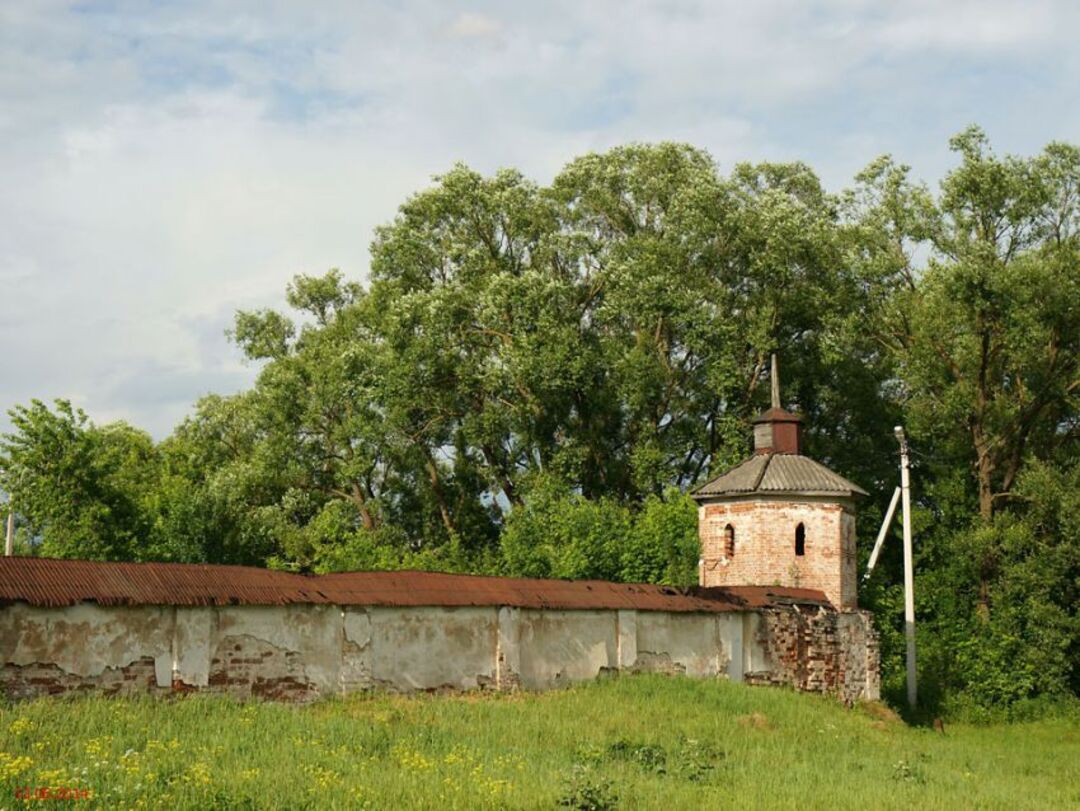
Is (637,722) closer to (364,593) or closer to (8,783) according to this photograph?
(364,593)

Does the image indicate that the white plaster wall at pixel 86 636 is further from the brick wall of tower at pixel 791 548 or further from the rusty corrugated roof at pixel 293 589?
the brick wall of tower at pixel 791 548

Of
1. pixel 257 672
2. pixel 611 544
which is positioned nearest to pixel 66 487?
pixel 611 544

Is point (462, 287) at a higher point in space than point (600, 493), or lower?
higher

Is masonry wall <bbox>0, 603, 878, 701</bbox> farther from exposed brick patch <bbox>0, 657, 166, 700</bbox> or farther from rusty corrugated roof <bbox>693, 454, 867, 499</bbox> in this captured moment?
rusty corrugated roof <bbox>693, 454, 867, 499</bbox>

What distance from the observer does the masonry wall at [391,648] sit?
49.8 ft

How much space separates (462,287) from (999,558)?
695 inches

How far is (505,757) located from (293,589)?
186 inches

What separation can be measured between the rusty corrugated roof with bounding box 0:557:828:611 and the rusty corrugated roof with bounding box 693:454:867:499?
534 centimetres

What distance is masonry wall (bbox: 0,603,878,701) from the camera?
49.8 ft

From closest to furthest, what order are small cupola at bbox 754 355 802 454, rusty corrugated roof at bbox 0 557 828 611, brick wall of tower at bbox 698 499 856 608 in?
rusty corrugated roof at bbox 0 557 828 611 < brick wall of tower at bbox 698 499 856 608 < small cupola at bbox 754 355 802 454

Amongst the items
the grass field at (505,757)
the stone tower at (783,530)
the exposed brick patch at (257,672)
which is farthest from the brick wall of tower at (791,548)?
the exposed brick patch at (257,672)

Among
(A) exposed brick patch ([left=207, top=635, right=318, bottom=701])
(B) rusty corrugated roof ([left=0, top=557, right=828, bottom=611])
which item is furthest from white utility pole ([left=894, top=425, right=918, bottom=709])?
(A) exposed brick patch ([left=207, top=635, right=318, bottom=701])

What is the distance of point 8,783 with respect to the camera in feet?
34.9

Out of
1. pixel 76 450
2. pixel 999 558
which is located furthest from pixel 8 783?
pixel 999 558
